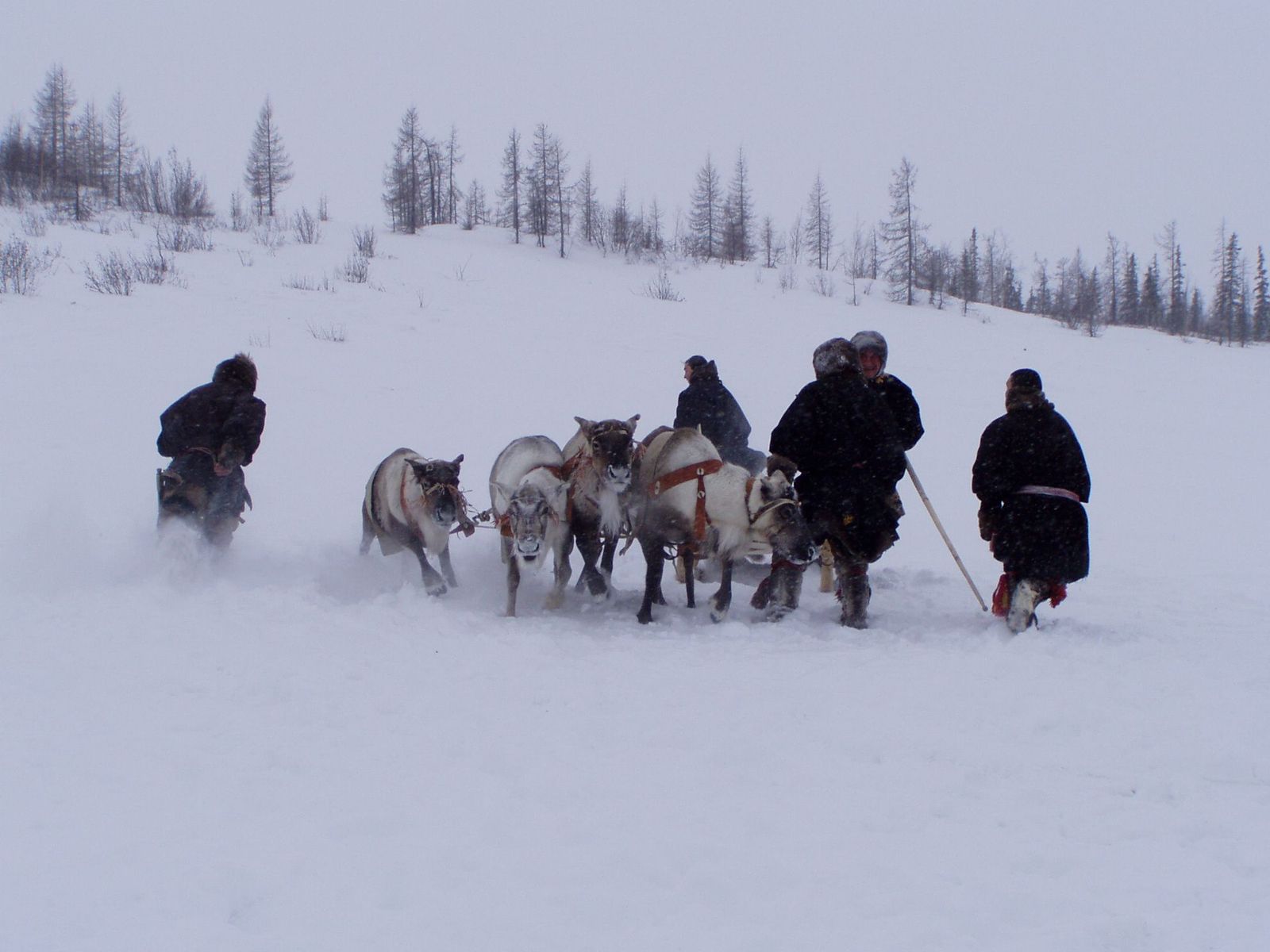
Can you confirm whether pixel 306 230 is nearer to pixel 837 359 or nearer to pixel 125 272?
pixel 125 272

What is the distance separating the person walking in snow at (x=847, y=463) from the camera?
6.29 meters

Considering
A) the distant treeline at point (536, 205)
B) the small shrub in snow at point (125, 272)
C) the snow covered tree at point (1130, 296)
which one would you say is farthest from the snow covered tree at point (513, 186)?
the snow covered tree at point (1130, 296)

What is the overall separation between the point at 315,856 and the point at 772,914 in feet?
5.09

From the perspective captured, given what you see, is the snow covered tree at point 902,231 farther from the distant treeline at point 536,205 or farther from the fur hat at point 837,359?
the fur hat at point 837,359

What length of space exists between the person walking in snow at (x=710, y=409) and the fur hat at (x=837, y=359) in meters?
1.77

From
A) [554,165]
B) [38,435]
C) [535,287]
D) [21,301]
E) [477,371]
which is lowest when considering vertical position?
[38,435]

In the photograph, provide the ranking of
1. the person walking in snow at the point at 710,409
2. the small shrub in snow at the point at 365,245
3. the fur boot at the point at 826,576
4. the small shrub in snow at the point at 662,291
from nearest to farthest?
the fur boot at the point at 826,576 < the person walking in snow at the point at 710,409 < the small shrub in snow at the point at 365,245 < the small shrub in snow at the point at 662,291

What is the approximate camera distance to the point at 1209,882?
9.16 ft

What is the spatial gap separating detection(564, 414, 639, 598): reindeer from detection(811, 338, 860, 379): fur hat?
144 centimetres

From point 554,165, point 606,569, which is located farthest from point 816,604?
point 554,165

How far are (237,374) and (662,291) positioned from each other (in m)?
20.7

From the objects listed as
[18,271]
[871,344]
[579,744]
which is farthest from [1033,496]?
[18,271]

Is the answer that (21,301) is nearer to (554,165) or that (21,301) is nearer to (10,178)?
(10,178)

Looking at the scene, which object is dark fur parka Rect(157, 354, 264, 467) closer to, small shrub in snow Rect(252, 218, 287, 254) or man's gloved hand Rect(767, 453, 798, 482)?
man's gloved hand Rect(767, 453, 798, 482)
